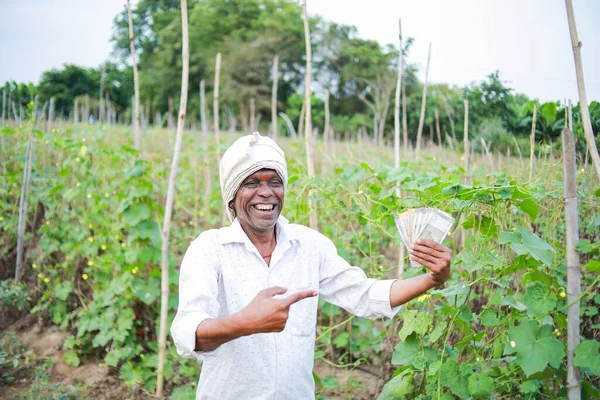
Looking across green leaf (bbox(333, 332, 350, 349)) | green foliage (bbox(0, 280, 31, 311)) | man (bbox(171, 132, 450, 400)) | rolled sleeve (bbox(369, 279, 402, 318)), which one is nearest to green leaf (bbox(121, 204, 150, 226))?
green foliage (bbox(0, 280, 31, 311))

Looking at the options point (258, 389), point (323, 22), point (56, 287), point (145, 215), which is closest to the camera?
point (258, 389)

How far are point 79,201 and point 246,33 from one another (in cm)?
2676

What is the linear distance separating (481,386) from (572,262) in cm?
57

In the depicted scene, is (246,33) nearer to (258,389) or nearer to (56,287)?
(56,287)

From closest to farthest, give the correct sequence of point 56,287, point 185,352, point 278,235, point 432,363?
1. point 185,352
2. point 278,235
3. point 432,363
4. point 56,287

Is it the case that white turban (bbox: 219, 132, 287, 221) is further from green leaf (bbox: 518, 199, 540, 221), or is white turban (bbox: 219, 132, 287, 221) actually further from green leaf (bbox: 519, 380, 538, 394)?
green leaf (bbox: 519, 380, 538, 394)

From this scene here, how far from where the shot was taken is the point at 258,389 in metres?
1.66

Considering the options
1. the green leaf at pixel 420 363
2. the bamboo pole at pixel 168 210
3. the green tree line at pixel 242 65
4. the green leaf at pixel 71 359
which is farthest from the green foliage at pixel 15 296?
the green tree line at pixel 242 65

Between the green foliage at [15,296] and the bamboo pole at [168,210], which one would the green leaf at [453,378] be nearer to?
the bamboo pole at [168,210]

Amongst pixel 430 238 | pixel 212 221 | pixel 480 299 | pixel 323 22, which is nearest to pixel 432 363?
pixel 430 238

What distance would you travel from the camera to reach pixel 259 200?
68.2 inches

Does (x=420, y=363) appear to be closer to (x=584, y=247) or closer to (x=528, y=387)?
(x=528, y=387)

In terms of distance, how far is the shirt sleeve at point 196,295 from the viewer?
1407 mm

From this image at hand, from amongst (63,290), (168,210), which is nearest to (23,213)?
(63,290)
